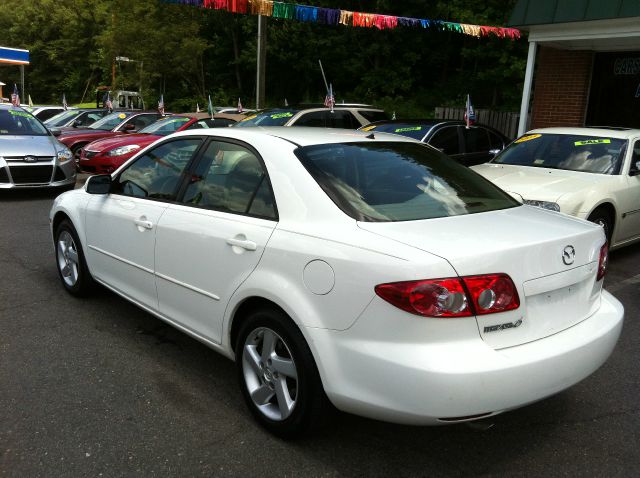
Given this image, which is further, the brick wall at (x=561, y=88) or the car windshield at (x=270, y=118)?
the brick wall at (x=561, y=88)

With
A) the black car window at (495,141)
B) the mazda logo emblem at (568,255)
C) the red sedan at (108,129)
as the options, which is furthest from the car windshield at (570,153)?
the red sedan at (108,129)

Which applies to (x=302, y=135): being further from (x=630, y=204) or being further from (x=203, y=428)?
(x=630, y=204)

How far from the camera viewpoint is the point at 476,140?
9977 mm

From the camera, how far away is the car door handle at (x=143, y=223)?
3699mm

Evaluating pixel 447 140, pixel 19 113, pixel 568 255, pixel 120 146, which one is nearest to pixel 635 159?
pixel 447 140

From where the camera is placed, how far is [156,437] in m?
2.91

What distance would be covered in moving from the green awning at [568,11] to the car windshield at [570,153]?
3108mm

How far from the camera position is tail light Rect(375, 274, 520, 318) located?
91.3 inches

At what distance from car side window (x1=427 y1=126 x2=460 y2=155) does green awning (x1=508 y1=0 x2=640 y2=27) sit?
2.47 m

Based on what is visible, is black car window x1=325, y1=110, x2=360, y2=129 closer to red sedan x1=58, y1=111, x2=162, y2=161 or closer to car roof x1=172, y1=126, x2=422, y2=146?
red sedan x1=58, y1=111, x2=162, y2=161

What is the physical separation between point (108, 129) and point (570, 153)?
11.6 m

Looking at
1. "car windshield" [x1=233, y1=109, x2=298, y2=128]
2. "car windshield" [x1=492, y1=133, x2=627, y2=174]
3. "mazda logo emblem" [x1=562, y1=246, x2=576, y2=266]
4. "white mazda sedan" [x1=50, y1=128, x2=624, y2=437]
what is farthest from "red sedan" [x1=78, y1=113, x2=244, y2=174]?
"mazda logo emblem" [x1=562, y1=246, x2=576, y2=266]

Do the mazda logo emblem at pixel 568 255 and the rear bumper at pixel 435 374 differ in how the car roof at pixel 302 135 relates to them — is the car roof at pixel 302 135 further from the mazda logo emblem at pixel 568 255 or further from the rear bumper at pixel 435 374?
the mazda logo emblem at pixel 568 255

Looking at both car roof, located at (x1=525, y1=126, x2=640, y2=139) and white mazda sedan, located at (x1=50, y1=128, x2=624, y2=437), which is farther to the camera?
car roof, located at (x1=525, y1=126, x2=640, y2=139)
